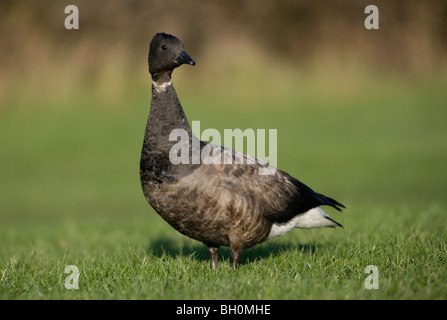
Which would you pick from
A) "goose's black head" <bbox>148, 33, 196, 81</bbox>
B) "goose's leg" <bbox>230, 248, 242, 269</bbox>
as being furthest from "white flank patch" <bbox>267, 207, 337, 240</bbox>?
"goose's black head" <bbox>148, 33, 196, 81</bbox>

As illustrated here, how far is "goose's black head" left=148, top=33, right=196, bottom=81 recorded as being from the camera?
22.0 feet

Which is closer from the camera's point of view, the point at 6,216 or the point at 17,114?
the point at 6,216

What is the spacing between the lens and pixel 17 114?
3145cm

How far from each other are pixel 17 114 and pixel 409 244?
28.7 meters

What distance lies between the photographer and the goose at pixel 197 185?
6520 mm

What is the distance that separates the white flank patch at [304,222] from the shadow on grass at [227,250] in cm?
37

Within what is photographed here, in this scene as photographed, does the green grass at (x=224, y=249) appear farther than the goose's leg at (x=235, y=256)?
No

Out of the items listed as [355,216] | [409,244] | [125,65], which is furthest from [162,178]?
[125,65]

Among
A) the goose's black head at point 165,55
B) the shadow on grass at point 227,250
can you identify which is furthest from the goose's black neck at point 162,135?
the shadow on grass at point 227,250

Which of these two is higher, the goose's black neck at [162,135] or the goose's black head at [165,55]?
the goose's black head at [165,55]

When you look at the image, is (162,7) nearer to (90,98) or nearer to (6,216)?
(90,98)

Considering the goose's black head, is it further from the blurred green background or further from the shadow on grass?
the blurred green background

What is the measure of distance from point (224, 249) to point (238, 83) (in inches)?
984

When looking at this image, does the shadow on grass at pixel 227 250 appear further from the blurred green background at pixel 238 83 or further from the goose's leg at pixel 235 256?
the blurred green background at pixel 238 83
